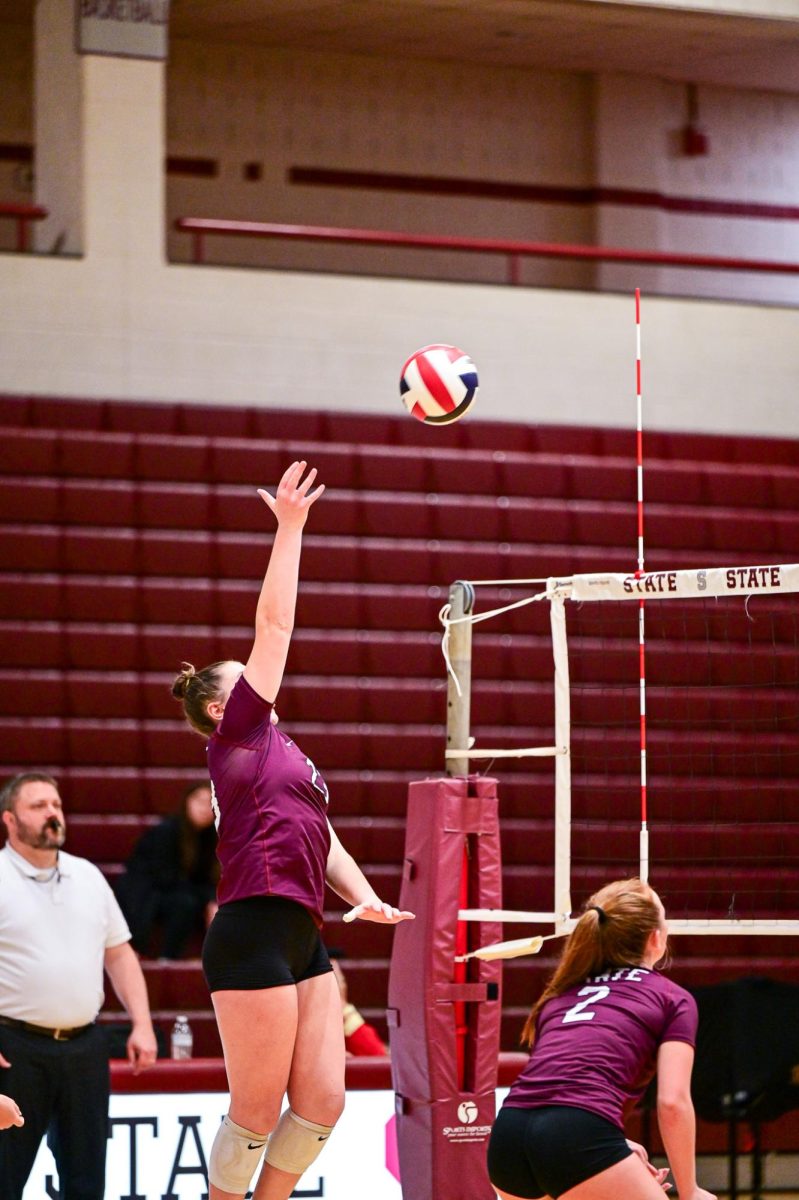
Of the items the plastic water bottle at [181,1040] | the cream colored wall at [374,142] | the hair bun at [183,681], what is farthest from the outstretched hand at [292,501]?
the cream colored wall at [374,142]

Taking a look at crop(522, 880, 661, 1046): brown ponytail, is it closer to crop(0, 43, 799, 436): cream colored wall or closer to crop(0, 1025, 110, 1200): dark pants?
crop(0, 1025, 110, 1200): dark pants

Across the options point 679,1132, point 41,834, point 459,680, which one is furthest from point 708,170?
point 679,1132

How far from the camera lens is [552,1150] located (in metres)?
3.81

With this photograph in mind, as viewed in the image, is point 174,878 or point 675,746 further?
point 675,746

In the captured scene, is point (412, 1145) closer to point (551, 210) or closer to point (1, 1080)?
point (1, 1080)

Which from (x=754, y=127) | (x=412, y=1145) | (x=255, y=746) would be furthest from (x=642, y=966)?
(x=754, y=127)

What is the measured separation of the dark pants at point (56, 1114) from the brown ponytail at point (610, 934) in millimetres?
1912

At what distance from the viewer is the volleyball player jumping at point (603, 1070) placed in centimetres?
377

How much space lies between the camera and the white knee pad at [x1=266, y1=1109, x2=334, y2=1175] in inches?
171

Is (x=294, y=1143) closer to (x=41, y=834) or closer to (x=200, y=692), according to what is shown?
(x=200, y=692)

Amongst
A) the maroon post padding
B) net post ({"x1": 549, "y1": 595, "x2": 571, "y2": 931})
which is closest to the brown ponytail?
Answer: the maroon post padding

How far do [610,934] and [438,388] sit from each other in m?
2.46

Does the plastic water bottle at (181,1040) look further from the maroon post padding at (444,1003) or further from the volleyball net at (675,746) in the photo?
the volleyball net at (675,746)

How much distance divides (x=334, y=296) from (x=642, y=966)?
7.95 m
